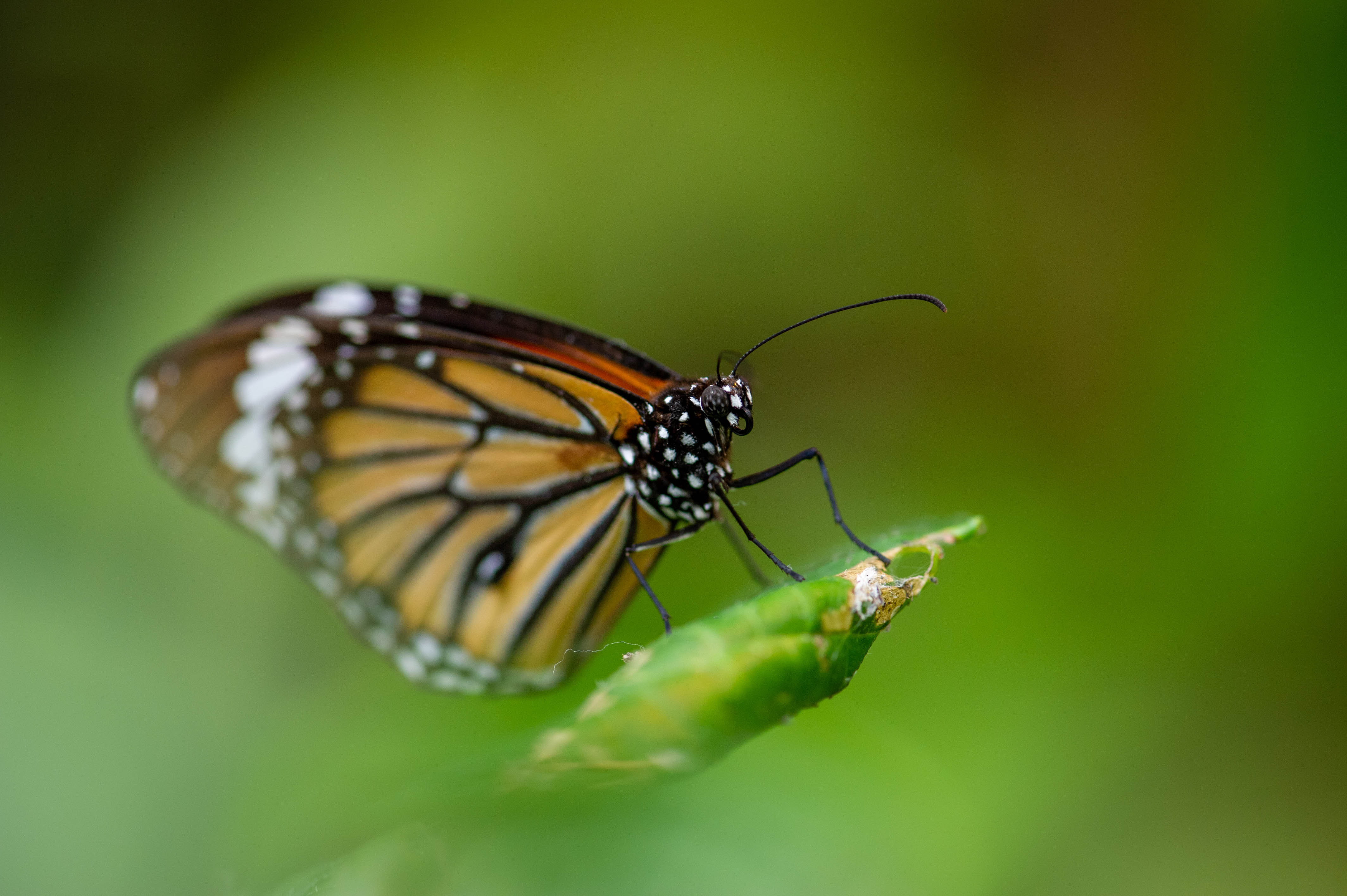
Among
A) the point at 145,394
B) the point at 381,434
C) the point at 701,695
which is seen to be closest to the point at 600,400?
the point at 381,434

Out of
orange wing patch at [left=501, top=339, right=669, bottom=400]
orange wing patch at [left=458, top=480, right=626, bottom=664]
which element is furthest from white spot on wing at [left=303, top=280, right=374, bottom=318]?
orange wing patch at [left=458, top=480, right=626, bottom=664]

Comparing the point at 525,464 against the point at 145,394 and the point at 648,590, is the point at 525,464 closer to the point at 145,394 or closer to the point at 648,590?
the point at 648,590

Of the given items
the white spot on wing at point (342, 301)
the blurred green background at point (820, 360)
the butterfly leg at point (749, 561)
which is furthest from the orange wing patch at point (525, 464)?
the blurred green background at point (820, 360)

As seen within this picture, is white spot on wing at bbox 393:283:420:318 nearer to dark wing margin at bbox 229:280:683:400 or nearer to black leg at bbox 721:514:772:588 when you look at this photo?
dark wing margin at bbox 229:280:683:400

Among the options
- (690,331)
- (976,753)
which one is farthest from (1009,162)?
(976,753)

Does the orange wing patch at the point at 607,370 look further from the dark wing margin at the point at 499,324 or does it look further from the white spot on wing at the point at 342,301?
the white spot on wing at the point at 342,301
